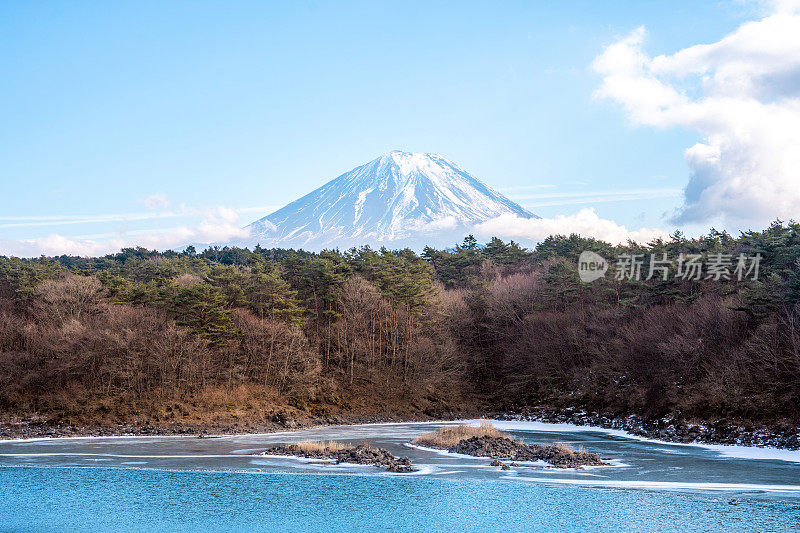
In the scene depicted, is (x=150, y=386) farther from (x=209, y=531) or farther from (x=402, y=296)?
(x=209, y=531)

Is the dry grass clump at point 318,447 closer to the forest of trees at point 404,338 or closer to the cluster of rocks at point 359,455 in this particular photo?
the cluster of rocks at point 359,455

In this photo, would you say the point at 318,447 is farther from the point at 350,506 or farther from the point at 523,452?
the point at 350,506

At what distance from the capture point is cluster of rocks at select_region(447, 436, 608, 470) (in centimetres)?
2605

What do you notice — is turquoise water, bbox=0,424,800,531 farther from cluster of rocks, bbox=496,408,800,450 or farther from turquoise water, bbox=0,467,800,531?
cluster of rocks, bbox=496,408,800,450

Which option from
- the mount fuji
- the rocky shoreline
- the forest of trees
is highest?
the mount fuji

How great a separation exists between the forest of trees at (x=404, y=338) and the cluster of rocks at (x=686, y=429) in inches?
34.7

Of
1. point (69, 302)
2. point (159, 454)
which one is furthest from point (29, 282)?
point (159, 454)

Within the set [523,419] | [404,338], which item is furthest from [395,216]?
[523,419]

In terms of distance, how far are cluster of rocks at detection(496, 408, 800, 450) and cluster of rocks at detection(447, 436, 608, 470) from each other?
987cm

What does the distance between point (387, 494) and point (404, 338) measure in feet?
113

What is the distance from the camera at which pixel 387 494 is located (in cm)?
2072

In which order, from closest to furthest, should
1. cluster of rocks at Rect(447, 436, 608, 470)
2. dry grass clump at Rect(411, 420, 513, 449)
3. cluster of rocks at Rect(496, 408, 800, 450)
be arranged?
1. cluster of rocks at Rect(447, 436, 608, 470)
2. cluster of rocks at Rect(496, 408, 800, 450)
3. dry grass clump at Rect(411, 420, 513, 449)

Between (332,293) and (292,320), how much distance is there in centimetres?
526

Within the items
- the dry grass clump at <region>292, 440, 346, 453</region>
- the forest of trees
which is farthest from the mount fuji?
the dry grass clump at <region>292, 440, 346, 453</region>
